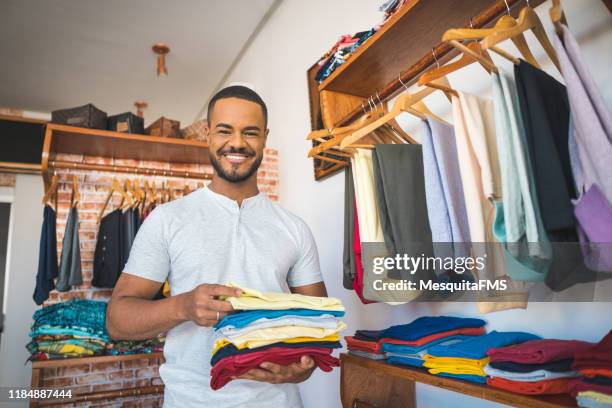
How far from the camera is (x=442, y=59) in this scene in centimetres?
128

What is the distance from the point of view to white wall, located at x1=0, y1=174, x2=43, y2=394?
3.96m

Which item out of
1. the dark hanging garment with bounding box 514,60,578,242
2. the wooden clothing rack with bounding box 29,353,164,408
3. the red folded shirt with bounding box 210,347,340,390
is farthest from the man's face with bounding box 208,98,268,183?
the wooden clothing rack with bounding box 29,353,164,408

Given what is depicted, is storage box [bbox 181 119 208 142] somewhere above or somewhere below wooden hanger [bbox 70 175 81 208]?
above

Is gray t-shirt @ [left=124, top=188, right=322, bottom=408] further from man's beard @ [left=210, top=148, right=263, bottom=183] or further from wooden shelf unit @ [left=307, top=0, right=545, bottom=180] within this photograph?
wooden shelf unit @ [left=307, top=0, right=545, bottom=180]

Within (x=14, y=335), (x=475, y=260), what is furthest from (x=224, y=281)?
(x=14, y=335)

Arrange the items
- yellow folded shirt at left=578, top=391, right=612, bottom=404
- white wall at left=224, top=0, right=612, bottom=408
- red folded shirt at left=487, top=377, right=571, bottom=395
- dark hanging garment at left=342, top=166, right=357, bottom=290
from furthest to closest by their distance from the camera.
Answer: dark hanging garment at left=342, top=166, right=357, bottom=290
white wall at left=224, top=0, right=612, bottom=408
red folded shirt at left=487, top=377, right=571, bottom=395
yellow folded shirt at left=578, top=391, right=612, bottom=404

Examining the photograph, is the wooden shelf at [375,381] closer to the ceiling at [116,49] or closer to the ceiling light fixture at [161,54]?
the ceiling at [116,49]

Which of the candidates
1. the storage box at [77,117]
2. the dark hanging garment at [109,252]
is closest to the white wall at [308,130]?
the dark hanging garment at [109,252]

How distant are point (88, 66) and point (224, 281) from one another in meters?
3.41

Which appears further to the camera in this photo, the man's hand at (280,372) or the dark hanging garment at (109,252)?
the dark hanging garment at (109,252)

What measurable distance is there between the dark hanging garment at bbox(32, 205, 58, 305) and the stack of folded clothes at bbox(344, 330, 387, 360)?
1.93 m

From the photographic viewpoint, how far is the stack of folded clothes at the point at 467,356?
39.8 inches

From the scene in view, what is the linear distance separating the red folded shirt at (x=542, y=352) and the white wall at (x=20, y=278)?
14.7ft

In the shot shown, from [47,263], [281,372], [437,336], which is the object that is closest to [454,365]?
[437,336]
